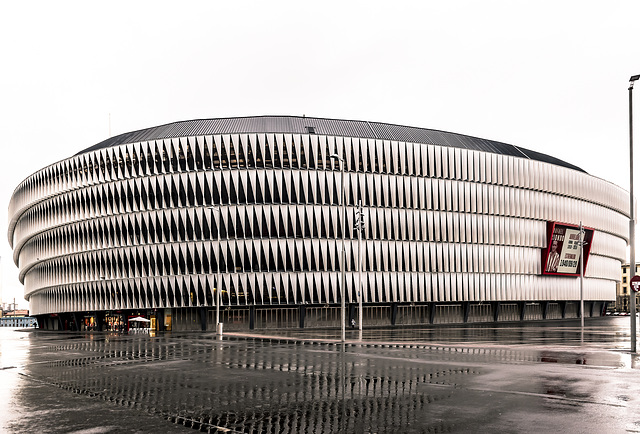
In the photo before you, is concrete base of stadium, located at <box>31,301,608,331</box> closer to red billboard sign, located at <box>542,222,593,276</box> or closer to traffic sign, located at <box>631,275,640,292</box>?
red billboard sign, located at <box>542,222,593,276</box>

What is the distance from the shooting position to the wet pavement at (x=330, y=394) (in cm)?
1209

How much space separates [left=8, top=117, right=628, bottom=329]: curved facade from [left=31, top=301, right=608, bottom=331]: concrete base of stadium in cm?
25

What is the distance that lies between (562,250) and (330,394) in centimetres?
8484

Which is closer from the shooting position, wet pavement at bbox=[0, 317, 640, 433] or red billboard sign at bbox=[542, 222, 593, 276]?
wet pavement at bbox=[0, 317, 640, 433]

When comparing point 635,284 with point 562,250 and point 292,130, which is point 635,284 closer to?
point 292,130

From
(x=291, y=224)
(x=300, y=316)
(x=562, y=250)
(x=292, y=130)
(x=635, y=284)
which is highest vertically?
(x=292, y=130)

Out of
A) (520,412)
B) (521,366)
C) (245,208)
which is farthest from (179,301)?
(520,412)

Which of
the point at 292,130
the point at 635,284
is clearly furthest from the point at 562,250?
the point at 635,284

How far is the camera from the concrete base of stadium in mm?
73500

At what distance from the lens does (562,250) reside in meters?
92.0

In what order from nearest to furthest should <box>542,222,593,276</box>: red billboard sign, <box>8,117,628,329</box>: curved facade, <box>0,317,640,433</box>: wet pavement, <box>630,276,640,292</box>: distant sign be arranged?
<box>0,317,640,433</box>: wet pavement, <box>630,276,640,292</box>: distant sign, <box>8,117,628,329</box>: curved facade, <box>542,222,593,276</box>: red billboard sign

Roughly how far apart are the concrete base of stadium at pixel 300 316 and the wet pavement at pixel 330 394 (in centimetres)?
4593

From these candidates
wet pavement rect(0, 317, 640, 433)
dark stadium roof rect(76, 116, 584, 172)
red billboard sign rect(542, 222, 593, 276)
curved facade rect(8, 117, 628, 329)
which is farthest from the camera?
red billboard sign rect(542, 222, 593, 276)

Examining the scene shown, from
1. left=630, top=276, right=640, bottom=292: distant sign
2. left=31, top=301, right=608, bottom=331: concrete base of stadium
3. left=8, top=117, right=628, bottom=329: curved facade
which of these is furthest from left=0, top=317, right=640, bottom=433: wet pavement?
left=31, top=301, right=608, bottom=331: concrete base of stadium
